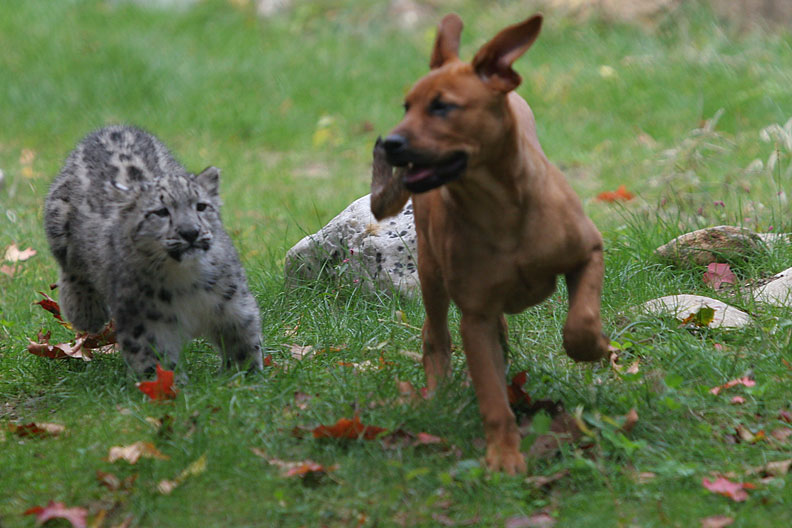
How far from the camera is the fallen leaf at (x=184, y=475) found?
12.3 ft

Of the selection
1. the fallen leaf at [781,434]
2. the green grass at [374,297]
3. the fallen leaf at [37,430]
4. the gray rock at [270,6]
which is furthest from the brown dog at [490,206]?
the gray rock at [270,6]

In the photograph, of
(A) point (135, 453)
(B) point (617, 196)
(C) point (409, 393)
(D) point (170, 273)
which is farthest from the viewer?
(B) point (617, 196)

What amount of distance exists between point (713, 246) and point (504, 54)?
2.74 metres

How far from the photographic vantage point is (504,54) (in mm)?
3514

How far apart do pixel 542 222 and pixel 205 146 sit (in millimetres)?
7367

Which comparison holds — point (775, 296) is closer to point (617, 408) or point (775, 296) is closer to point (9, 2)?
point (617, 408)

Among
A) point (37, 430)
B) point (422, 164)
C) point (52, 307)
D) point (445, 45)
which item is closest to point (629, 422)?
point (422, 164)

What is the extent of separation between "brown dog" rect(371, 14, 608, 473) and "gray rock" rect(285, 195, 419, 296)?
1.70 meters

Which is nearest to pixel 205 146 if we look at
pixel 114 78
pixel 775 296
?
pixel 114 78

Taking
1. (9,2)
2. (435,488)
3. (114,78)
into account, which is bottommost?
(435,488)

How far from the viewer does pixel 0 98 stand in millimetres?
11852

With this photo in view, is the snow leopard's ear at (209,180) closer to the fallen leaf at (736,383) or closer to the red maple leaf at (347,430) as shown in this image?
the red maple leaf at (347,430)

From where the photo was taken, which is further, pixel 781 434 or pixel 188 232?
pixel 188 232

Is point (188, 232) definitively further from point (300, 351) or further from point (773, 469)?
point (773, 469)
